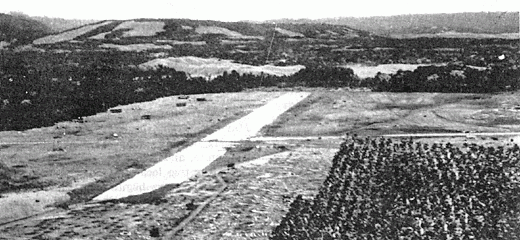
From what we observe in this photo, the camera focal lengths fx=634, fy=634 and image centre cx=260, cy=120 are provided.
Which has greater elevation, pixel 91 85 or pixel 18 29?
pixel 18 29

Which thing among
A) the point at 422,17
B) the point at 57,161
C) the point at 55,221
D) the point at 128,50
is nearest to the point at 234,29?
the point at 128,50

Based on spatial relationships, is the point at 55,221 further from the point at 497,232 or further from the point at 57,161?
the point at 497,232

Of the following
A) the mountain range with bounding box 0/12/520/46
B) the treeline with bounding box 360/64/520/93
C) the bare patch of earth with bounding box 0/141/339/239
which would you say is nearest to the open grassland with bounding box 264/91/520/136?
the treeline with bounding box 360/64/520/93

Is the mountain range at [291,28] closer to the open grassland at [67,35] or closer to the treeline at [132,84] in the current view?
the open grassland at [67,35]

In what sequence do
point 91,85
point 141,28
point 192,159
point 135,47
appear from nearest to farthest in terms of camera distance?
point 192,159 → point 91,85 → point 135,47 → point 141,28

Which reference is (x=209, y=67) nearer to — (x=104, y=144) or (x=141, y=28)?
(x=104, y=144)

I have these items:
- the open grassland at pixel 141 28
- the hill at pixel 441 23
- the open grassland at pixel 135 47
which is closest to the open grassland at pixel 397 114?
the open grassland at pixel 135 47

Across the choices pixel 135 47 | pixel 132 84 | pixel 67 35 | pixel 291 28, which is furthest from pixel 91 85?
pixel 291 28
